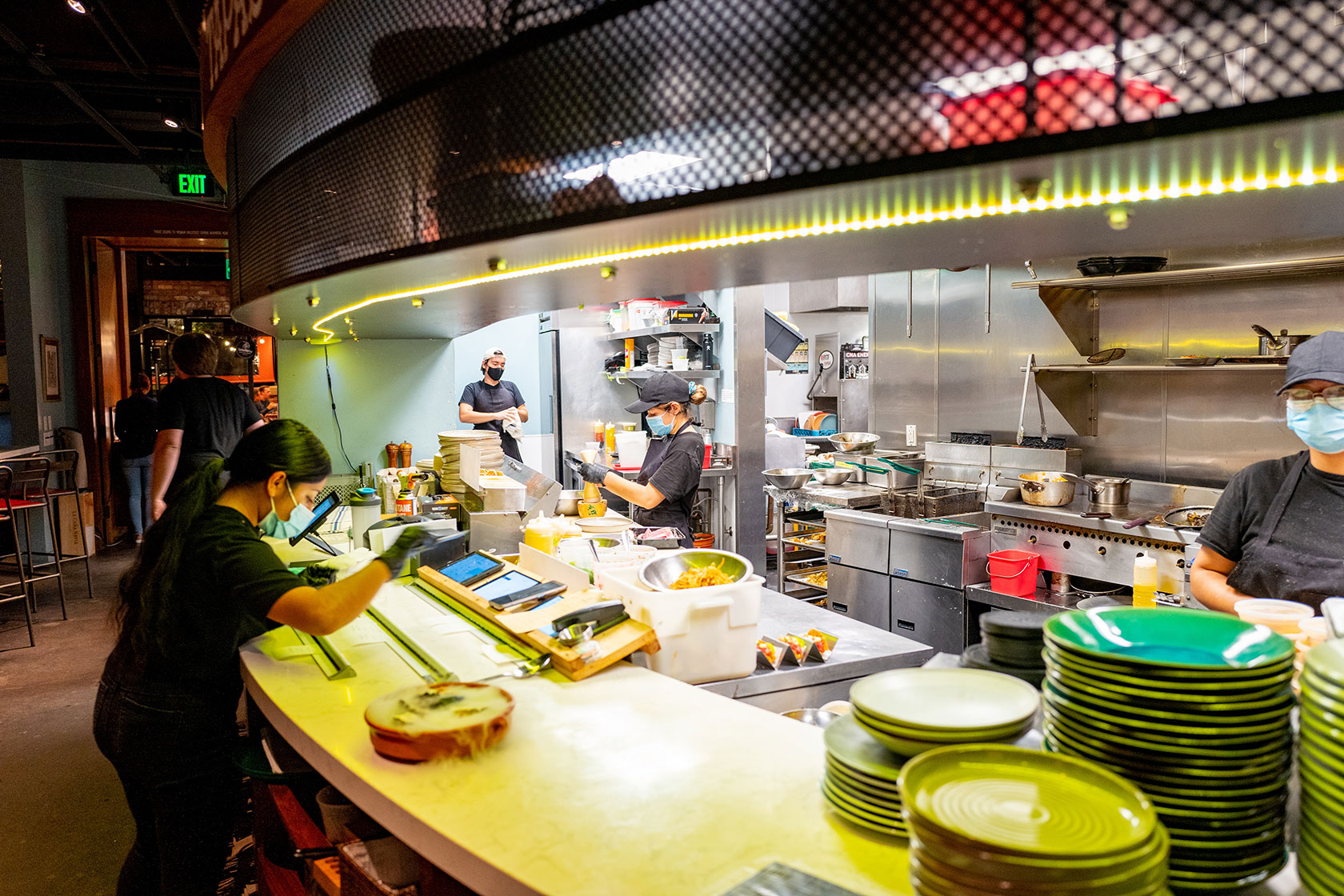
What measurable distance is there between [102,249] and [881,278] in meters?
8.87

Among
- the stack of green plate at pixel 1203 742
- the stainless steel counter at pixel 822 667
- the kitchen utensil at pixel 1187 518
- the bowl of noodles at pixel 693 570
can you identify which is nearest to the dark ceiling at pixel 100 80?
the bowl of noodles at pixel 693 570

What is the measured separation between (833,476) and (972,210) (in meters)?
4.73

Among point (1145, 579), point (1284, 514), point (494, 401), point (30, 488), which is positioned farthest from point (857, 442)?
point (30, 488)

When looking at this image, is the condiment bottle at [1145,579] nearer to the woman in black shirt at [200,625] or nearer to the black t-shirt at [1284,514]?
the black t-shirt at [1284,514]

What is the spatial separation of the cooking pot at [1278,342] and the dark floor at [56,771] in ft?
16.3

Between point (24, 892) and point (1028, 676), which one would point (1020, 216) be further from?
point (24, 892)

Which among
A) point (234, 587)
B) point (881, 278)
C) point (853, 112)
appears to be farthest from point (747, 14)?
point (881, 278)

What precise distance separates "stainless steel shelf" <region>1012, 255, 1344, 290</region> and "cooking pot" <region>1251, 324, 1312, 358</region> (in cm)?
30

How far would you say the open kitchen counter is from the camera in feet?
4.52

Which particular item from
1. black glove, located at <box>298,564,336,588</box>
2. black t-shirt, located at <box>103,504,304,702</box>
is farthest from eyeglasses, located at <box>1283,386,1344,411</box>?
black glove, located at <box>298,564,336,588</box>

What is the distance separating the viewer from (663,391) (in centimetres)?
462

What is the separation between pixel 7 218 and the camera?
27.6 feet

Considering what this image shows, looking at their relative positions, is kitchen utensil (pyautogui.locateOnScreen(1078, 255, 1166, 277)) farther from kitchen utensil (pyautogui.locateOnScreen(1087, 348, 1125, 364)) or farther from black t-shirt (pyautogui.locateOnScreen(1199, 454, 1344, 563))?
black t-shirt (pyautogui.locateOnScreen(1199, 454, 1344, 563))

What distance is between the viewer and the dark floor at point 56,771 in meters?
3.42
